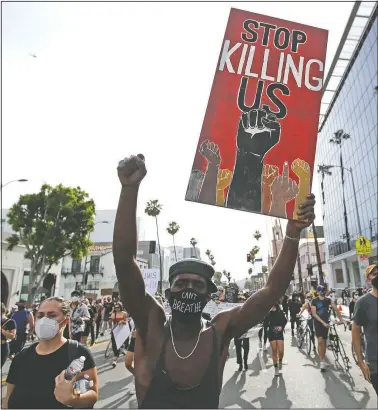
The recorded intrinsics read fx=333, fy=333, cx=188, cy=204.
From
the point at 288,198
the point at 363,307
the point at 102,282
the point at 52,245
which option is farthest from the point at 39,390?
the point at 102,282

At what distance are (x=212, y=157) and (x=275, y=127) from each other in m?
0.58

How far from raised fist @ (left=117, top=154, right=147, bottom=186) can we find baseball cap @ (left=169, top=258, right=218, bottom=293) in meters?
0.69

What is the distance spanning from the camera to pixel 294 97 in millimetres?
2631

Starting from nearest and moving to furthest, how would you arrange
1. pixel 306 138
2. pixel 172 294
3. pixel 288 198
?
pixel 172 294 < pixel 288 198 < pixel 306 138

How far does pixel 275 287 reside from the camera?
2270mm

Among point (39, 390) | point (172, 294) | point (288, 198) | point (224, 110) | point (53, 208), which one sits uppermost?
point (53, 208)

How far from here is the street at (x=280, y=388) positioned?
5.74 meters

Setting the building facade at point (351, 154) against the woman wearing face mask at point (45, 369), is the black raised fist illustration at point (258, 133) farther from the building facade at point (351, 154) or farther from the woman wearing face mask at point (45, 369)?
the building facade at point (351, 154)

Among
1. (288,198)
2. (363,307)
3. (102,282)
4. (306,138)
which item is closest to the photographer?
(288,198)

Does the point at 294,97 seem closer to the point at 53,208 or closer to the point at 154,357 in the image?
the point at 154,357

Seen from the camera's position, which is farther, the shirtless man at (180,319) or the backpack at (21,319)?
the backpack at (21,319)

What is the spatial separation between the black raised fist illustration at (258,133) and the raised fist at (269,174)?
4.2 inches

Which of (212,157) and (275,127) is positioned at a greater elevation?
(275,127)

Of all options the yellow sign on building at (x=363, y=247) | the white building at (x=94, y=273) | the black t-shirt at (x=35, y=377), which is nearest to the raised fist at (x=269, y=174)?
the black t-shirt at (x=35, y=377)
